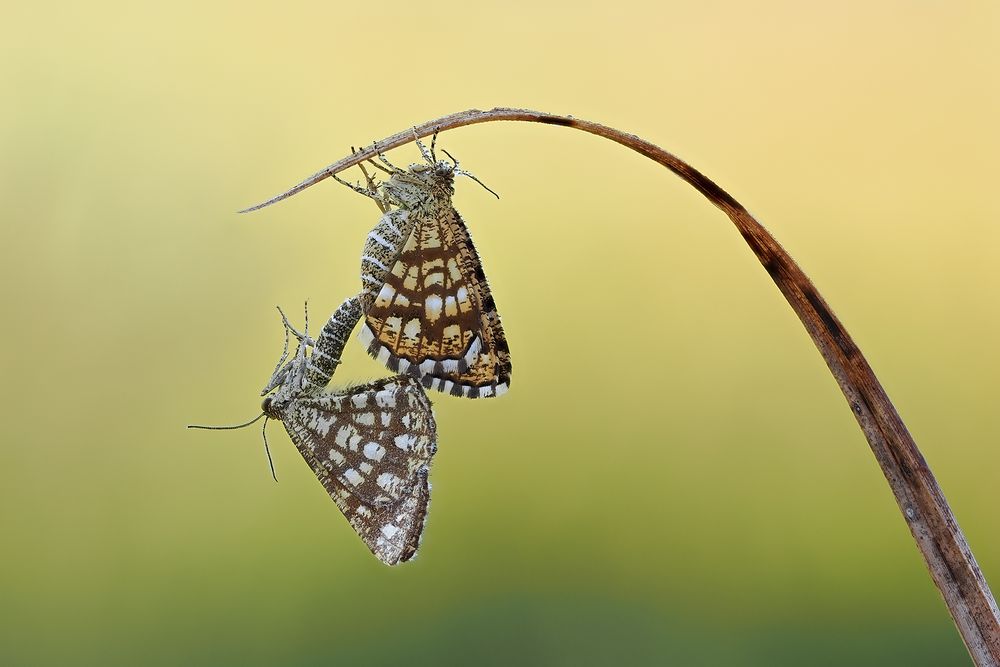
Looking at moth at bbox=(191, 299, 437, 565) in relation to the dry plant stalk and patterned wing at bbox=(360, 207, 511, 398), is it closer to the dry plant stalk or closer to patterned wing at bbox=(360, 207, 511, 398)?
patterned wing at bbox=(360, 207, 511, 398)

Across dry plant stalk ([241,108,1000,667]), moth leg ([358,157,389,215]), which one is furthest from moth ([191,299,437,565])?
dry plant stalk ([241,108,1000,667])

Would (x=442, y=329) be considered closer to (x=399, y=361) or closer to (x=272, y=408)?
(x=399, y=361)

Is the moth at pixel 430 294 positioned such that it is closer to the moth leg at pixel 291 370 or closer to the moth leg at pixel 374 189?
the moth leg at pixel 374 189

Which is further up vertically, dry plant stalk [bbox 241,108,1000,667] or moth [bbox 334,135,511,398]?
moth [bbox 334,135,511,398]

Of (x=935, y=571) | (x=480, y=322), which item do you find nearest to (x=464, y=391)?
(x=480, y=322)

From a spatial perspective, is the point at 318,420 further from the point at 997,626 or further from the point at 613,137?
the point at 997,626

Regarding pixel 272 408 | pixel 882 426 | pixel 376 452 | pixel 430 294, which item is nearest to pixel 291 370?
pixel 272 408

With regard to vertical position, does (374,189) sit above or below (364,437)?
above

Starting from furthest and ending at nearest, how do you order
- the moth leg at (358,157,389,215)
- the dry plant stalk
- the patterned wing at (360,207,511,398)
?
the moth leg at (358,157,389,215) → the patterned wing at (360,207,511,398) → the dry plant stalk
